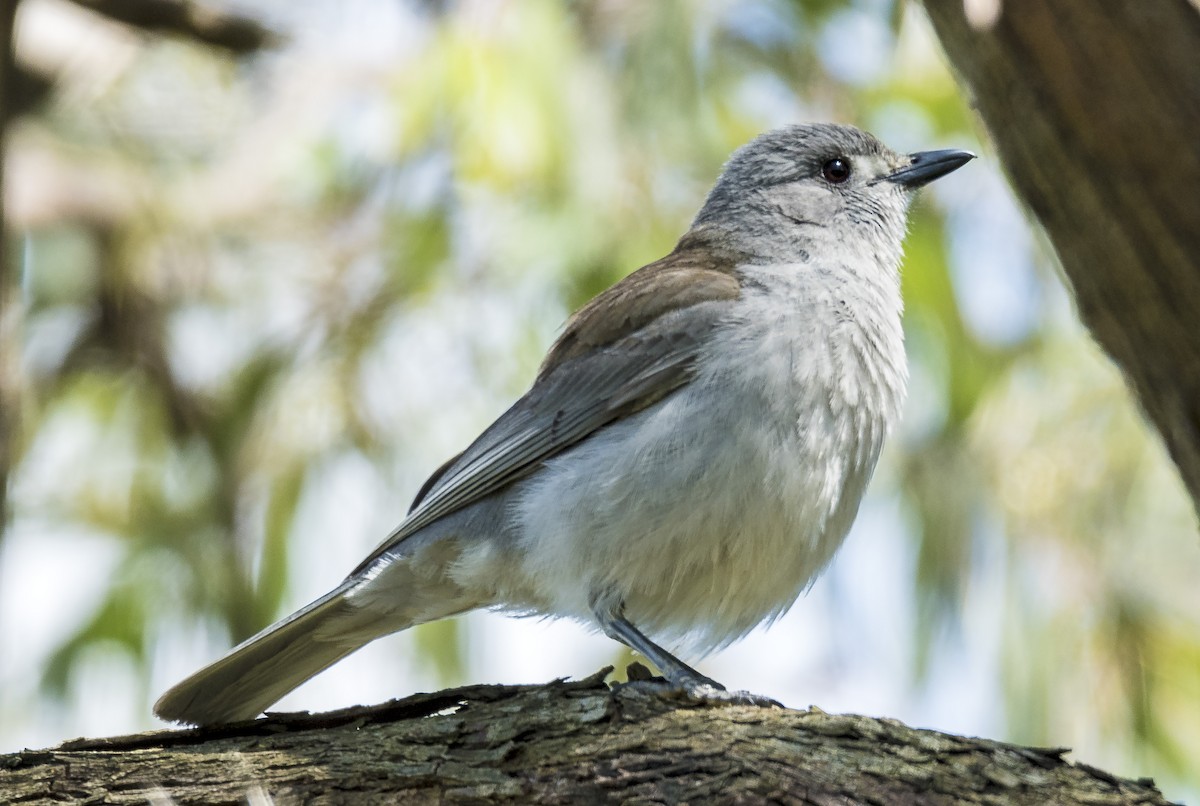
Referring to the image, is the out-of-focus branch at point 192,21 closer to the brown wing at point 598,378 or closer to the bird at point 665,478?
the bird at point 665,478

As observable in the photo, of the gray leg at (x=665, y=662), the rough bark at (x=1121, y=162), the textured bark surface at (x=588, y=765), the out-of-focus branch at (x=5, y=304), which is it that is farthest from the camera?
the out-of-focus branch at (x=5, y=304)

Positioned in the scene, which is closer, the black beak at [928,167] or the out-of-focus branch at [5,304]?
the black beak at [928,167]

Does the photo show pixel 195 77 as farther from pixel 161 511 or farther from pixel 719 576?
pixel 719 576

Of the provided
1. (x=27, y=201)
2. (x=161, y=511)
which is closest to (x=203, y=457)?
(x=161, y=511)

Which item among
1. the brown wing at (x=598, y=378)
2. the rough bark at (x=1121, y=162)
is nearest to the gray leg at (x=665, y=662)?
the brown wing at (x=598, y=378)

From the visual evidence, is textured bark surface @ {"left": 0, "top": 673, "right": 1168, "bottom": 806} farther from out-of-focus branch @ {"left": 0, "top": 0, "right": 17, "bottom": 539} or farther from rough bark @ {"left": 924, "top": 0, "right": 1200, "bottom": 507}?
out-of-focus branch @ {"left": 0, "top": 0, "right": 17, "bottom": 539}

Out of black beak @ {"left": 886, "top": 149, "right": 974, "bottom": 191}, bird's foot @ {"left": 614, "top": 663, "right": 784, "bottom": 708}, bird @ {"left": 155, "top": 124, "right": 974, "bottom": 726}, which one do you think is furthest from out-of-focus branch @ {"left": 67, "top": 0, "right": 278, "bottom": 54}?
bird's foot @ {"left": 614, "top": 663, "right": 784, "bottom": 708}

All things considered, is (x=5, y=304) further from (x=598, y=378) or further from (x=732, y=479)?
(x=732, y=479)
